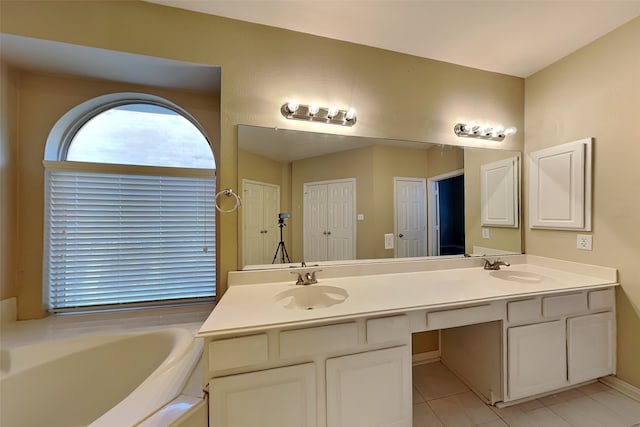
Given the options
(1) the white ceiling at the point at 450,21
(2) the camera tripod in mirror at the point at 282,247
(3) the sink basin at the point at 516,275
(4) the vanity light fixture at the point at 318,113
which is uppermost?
(1) the white ceiling at the point at 450,21

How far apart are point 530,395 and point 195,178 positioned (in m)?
2.73

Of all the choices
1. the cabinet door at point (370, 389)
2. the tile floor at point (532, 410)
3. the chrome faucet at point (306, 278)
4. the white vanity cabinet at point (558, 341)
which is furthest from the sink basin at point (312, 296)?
the white vanity cabinet at point (558, 341)

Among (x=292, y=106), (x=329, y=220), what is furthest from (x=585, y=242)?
(x=292, y=106)

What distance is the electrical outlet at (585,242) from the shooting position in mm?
1714

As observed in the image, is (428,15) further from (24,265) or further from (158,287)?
(24,265)

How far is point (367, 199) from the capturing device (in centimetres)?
180

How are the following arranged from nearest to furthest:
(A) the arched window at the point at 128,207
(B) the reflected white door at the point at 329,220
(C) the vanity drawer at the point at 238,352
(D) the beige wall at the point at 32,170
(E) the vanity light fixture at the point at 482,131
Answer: (C) the vanity drawer at the point at 238,352 < (D) the beige wall at the point at 32,170 < (A) the arched window at the point at 128,207 < (B) the reflected white door at the point at 329,220 < (E) the vanity light fixture at the point at 482,131

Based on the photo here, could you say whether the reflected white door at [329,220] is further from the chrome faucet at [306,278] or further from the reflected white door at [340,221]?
the chrome faucet at [306,278]

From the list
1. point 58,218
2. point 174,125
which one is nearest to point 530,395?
point 174,125

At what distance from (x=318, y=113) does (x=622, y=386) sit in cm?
280

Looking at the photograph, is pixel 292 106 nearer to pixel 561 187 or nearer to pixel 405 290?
pixel 405 290

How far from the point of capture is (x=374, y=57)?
177cm

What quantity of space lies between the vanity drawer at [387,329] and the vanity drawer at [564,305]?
0.99m

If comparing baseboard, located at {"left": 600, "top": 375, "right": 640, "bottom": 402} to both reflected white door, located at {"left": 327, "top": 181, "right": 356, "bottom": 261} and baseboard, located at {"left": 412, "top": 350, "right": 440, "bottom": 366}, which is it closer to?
baseboard, located at {"left": 412, "top": 350, "right": 440, "bottom": 366}
